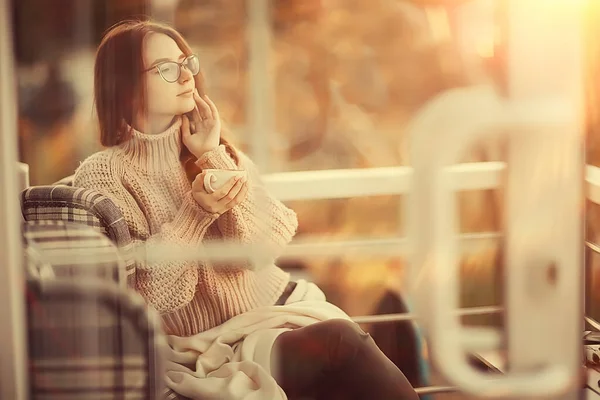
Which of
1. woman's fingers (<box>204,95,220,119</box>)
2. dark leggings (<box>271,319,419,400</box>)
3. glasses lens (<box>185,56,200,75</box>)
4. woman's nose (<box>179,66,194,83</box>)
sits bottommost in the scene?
dark leggings (<box>271,319,419,400</box>)

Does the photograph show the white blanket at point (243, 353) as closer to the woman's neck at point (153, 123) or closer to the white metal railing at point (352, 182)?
the white metal railing at point (352, 182)

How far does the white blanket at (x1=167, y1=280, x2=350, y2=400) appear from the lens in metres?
1.82

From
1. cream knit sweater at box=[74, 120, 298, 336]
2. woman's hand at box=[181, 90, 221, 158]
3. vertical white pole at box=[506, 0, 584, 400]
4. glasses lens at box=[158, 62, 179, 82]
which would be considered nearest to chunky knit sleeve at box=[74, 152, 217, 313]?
cream knit sweater at box=[74, 120, 298, 336]

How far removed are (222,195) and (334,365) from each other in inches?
18.0

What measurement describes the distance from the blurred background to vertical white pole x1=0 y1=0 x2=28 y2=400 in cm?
3

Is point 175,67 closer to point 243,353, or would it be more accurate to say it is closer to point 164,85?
point 164,85

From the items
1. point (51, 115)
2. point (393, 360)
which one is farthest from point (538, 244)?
point (51, 115)

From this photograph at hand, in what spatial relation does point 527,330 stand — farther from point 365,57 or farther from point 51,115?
point 51,115

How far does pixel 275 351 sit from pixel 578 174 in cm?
79

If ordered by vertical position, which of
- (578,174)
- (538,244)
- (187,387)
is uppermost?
(578,174)

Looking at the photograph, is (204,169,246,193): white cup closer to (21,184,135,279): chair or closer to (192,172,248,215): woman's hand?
(192,172,248,215): woman's hand

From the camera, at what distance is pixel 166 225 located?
5.81ft

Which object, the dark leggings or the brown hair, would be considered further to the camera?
the dark leggings

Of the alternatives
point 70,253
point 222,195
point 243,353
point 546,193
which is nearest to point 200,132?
point 222,195
